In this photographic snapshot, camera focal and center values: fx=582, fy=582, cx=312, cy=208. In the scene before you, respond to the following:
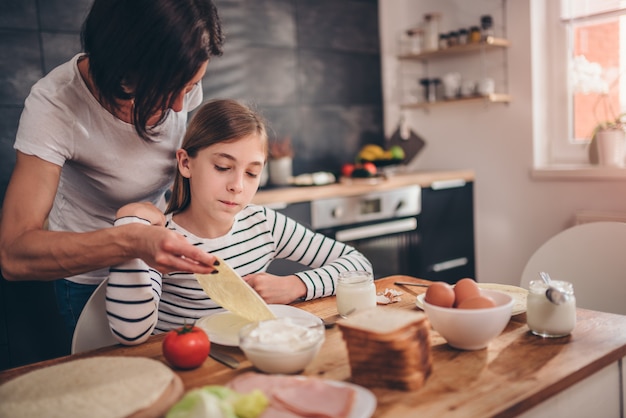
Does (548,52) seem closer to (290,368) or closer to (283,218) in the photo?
(283,218)

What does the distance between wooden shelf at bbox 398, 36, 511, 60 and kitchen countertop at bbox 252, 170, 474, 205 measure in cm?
72

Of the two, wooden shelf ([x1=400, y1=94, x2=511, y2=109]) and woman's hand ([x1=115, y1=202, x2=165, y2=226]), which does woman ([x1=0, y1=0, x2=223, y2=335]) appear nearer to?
woman's hand ([x1=115, y1=202, x2=165, y2=226])

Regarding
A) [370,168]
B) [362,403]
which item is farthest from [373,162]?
[362,403]

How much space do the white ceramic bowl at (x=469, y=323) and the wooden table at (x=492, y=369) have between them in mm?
24

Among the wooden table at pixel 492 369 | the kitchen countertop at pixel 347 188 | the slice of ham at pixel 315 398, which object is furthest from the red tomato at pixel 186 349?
the kitchen countertop at pixel 347 188

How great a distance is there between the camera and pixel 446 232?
3484mm

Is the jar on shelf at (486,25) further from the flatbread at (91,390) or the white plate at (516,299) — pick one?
the flatbread at (91,390)

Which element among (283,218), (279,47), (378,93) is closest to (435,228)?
(378,93)

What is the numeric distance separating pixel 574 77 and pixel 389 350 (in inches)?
106

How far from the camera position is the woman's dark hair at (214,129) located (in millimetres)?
1481

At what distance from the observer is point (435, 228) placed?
11.2ft

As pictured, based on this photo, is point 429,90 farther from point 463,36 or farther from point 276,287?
point 276,287

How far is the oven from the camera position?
285cm

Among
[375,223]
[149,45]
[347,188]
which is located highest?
[149,45]
